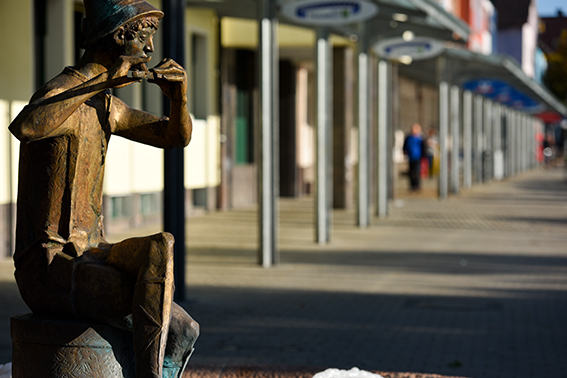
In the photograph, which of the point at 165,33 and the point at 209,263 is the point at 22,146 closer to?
the point at 165,33

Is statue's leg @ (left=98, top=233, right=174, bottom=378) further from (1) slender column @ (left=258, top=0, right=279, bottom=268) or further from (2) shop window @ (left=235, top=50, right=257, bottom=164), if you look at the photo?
(2) shop window @ (left=235, top=50, right=257, bottom=164)

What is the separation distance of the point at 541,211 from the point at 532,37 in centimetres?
6305

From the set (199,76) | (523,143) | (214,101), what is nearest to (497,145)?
(523,143)

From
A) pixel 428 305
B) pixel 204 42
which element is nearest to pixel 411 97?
pixel 204 42

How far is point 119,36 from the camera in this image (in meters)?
3.50

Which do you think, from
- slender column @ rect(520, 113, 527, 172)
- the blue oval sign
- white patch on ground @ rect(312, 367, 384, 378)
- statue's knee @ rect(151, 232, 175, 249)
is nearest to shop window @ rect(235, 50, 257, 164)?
the blue oval sign

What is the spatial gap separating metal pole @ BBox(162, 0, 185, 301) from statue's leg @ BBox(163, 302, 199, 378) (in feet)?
13.4

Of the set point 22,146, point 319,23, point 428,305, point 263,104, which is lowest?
point 428,305

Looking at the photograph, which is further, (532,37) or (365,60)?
(532,37)

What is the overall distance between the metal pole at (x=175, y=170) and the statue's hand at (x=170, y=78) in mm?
4076

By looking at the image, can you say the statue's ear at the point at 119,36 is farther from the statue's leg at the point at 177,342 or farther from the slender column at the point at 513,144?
the slender column at the point at 513,144

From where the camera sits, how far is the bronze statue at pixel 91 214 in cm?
Answer: 329

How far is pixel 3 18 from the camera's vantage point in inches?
420

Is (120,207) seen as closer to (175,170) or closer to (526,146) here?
(175,170)
